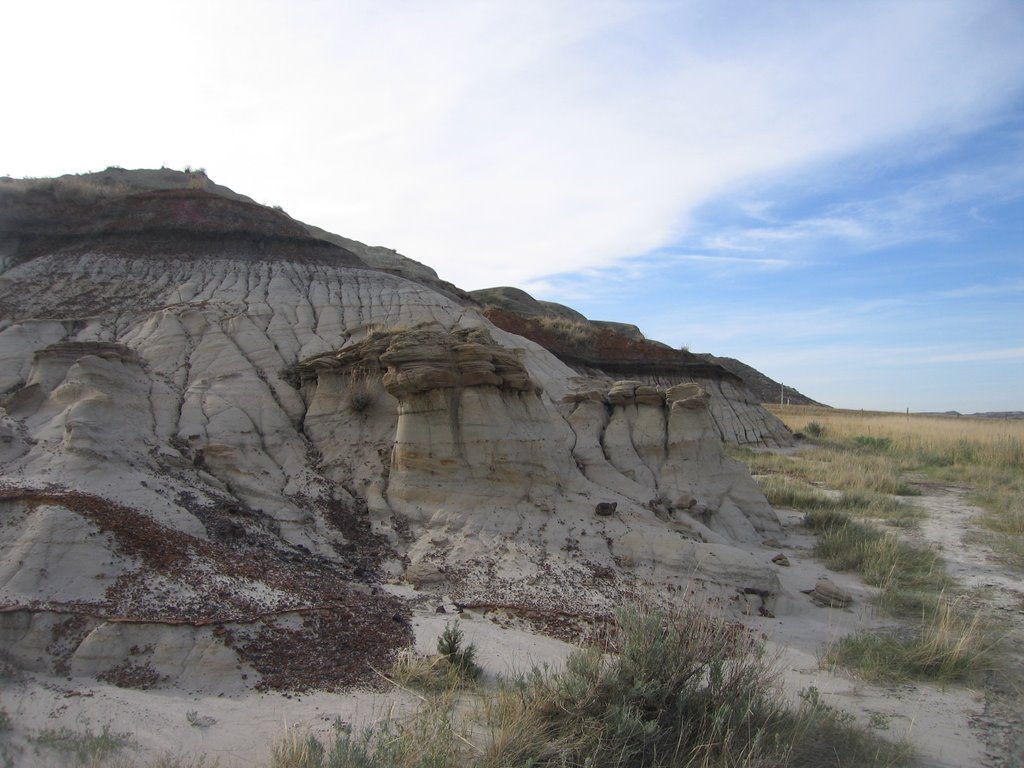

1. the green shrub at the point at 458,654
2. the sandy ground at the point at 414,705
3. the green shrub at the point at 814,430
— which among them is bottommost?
the sandy ground at the point at 414,705

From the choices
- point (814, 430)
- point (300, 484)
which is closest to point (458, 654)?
point (300, 484)

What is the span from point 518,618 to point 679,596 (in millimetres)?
2341

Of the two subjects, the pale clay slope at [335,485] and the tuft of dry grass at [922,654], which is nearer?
the pale clay slope at [335,485]

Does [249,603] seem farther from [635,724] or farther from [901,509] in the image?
[901,509]

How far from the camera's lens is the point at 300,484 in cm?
1006

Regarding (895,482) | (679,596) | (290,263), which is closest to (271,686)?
(679,596)

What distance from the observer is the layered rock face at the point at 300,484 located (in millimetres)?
6102

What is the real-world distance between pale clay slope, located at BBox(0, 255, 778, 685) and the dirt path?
8.96 feet

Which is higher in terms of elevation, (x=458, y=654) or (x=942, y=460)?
(x=942, y=460)

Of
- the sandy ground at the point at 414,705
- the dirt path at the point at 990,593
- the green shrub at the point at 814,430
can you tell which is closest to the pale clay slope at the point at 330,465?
the sandy ground at the point at 414,705

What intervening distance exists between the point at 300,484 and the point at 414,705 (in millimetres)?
5383

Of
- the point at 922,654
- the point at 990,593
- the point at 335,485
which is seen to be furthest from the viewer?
the point at 335,485

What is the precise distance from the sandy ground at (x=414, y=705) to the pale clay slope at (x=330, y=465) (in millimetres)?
497

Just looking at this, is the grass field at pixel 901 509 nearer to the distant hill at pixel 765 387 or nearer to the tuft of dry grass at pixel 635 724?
the tuft of dry grass at pixel 635 724
